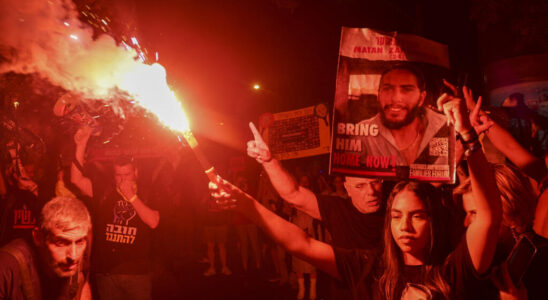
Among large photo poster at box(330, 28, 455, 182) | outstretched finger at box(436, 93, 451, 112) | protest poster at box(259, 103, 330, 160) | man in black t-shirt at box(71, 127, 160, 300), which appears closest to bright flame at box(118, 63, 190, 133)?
large photo poster at box(330, 28, 455, 182)

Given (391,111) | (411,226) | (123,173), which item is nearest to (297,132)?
(391,111)

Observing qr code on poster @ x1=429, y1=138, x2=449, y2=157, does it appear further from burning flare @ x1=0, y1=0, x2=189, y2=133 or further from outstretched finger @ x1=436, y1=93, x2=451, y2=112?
burning flare @ x1=0, y1=0, x2=189, y2=133

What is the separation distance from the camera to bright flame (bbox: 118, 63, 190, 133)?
3193 millimetres

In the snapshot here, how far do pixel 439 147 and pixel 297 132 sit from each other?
2.71 m

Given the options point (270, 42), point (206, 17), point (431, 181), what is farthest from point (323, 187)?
point (206, 17)

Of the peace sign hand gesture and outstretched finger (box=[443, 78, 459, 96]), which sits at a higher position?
outstretched finger (box=[443, 78, 459, 96])

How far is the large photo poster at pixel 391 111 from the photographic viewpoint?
3574 mm

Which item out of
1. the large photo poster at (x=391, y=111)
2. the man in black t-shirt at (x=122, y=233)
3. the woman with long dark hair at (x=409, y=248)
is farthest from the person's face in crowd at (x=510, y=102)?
the man in black t-shirt at (x=122, y=233)

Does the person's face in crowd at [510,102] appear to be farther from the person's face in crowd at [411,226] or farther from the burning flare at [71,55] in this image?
the burning flare at [71,55]

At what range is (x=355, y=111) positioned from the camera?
12.3 ft

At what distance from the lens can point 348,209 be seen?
408 centimetres

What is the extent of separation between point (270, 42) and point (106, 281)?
30.6 ft

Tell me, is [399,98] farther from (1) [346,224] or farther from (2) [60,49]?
(2) [60,49]

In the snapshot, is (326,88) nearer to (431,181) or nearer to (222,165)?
(222,165)
